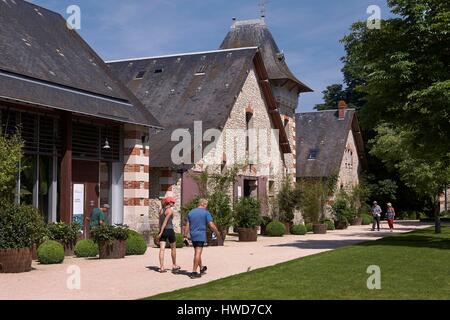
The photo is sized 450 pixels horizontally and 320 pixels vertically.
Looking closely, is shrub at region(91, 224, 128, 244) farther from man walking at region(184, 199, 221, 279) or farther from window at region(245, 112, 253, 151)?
window at region(245, 112, 253, 151)

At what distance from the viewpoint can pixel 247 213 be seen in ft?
70.8

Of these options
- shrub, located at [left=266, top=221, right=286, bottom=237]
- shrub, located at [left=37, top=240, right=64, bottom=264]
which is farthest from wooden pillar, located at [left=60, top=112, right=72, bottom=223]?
shrub, located at [left=266, top=221, right=286, bottom=237]

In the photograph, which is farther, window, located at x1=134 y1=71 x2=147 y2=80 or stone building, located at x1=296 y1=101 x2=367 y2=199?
stone building, located at x1=296 y1=101 x2=367 y2=199

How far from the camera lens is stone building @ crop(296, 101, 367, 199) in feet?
127

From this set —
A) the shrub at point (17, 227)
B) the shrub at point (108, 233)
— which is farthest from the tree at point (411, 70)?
the shrub at point (17, 227)

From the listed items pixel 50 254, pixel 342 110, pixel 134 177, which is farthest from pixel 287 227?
pixel 342 110

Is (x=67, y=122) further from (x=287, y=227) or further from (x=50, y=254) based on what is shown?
(x=287, y=227)

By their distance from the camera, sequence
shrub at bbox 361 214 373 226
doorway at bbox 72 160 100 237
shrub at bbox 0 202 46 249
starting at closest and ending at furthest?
shrub at bbox 0 202 46 249
doorway at bbox 72 160 100 237
shrub at bbox 361 214 373 226

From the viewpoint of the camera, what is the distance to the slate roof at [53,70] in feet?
49.3

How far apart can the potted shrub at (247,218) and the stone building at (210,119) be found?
4.73 feet

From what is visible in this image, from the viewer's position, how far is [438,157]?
58.2 ft

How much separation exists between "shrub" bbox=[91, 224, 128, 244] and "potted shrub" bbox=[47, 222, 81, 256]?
0.76m

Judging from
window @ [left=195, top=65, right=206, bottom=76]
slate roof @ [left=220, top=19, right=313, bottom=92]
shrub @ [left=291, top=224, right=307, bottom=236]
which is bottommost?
shrub @ [left=291, top=224, right=307, bottom=236]
